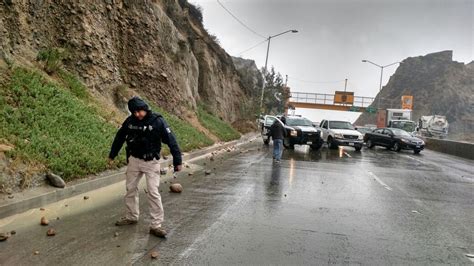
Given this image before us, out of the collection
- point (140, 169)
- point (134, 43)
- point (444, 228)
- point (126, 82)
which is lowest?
point (444, 228)

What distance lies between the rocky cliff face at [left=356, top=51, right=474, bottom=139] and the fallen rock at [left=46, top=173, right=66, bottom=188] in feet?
373

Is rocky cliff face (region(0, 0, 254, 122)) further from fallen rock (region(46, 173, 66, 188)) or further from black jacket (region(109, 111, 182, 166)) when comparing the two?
black jacket (region(109, 111, 182, 166))

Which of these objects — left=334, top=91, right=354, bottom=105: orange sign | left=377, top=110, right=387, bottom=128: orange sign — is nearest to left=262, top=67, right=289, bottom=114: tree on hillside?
left=334, top=91, right=354, bottom=105: orange sign

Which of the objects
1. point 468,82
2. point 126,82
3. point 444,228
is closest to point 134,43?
point 126,82

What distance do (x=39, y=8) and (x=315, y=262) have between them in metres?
14.3

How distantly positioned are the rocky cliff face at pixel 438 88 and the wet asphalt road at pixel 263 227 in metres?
110

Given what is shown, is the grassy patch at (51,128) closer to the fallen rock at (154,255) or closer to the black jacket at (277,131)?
the fallen rock at (154,255)

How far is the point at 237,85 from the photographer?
51281 millimetres

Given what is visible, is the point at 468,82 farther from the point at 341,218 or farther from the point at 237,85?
the point at 341,218

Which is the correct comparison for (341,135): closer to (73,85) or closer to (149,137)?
(73,85)

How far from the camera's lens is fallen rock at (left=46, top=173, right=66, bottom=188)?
820 cm

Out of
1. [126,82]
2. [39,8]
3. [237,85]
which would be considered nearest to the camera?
[39,8]

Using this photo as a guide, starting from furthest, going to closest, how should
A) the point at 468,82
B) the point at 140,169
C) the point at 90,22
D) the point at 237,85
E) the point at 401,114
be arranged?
the point at 468,82, the point at 237,85, the point at 401,114, the point at 90,22, the point at 140,169

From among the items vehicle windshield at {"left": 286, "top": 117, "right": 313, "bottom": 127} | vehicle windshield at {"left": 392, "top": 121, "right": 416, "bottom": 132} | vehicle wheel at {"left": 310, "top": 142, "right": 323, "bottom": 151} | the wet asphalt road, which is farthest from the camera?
vehicle windshield at {"left": 392, "top": 121, "right": 416, "bottom": 132}
